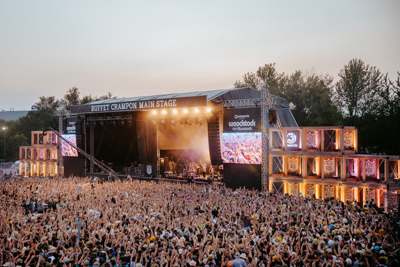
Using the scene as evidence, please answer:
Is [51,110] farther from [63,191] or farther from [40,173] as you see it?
[63,191]

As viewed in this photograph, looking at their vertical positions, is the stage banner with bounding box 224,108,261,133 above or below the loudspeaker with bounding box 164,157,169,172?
above

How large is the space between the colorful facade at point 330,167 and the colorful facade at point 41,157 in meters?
21.1

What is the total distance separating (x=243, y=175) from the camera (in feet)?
63.2

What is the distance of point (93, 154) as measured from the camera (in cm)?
2761

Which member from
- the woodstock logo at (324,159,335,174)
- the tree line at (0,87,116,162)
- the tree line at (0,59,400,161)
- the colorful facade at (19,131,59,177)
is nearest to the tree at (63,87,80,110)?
the tree line at (0,87,116,162)

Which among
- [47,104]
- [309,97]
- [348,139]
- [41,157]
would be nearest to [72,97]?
[47,104]

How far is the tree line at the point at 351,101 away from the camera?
87.9ft

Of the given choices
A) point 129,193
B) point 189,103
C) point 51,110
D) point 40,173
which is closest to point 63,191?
point 129,193

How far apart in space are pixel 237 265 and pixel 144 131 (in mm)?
19026

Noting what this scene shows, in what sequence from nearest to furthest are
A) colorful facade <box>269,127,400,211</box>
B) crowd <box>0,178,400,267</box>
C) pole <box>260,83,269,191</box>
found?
1. crowd <box>0,178,400,267</box>
2. colorful facade <box>269,127,400,211</box>
3. pole <box>260,83,269,191</box>

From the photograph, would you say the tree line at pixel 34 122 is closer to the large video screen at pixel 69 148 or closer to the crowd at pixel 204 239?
the large video screen at pixel 69 148

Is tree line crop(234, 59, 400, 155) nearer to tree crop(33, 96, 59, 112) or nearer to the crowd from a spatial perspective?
the crowd

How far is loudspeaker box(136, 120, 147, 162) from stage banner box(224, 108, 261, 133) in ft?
24.8

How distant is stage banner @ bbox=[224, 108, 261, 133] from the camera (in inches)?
731
